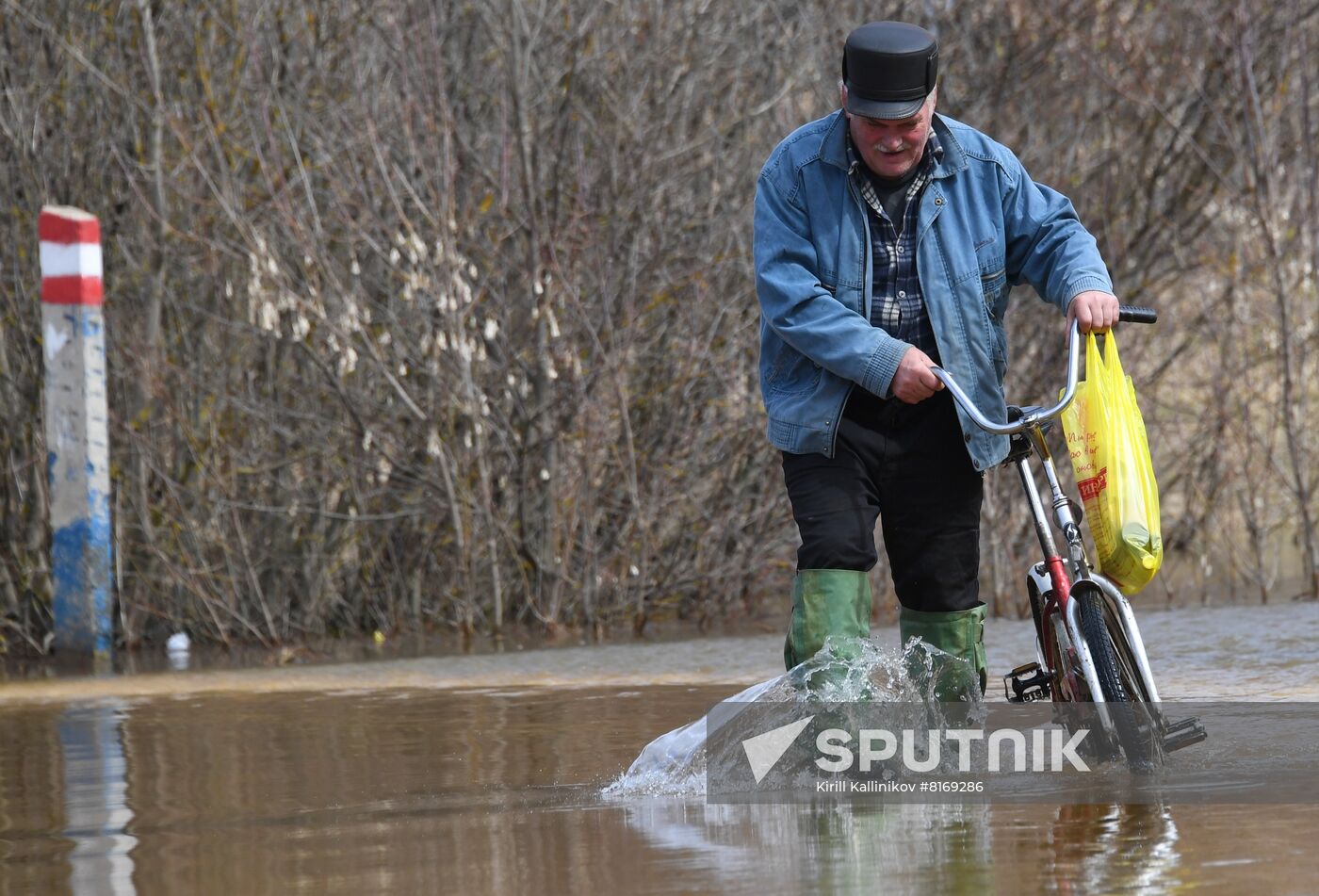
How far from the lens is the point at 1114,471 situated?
4832 millimetres

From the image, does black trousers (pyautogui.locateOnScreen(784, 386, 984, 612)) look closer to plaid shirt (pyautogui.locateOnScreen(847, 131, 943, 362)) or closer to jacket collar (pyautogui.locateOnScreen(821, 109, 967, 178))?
plaid shirt (pyautogui.locateOnScreen(847, 131, 943, 362))

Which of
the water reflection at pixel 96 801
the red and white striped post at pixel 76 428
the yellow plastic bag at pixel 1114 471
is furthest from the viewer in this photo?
the red and white striped post at pixel 76 428

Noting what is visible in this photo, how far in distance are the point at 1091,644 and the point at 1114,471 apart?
42cm

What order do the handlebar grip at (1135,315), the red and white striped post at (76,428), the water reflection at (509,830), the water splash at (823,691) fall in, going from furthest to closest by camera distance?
the red and white striped post at (76,428)
the handlebar grip at (1135,315)
the water splash at (823,691)
the water reflection at (509,830)

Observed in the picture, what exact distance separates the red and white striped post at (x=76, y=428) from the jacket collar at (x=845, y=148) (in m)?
5.79

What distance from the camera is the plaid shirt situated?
5082mm

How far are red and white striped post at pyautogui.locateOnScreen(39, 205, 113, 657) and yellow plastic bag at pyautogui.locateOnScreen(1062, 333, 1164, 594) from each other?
6.29m

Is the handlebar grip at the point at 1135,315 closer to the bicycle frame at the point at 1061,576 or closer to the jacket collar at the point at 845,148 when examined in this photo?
the bicycle frame at the point at 1061,576

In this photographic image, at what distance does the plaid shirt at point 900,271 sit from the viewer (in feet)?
16.7

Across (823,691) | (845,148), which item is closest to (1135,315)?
(845,148)

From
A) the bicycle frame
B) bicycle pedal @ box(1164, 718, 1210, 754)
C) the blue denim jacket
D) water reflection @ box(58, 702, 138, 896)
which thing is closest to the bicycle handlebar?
the bicycle frame

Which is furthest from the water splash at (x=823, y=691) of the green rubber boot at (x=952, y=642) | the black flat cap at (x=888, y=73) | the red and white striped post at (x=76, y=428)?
the red and white striped post at (x=76, y=428)

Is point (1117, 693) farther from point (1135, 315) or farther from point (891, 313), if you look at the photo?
point (891, 313)

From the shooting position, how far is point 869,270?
16.6 ft
